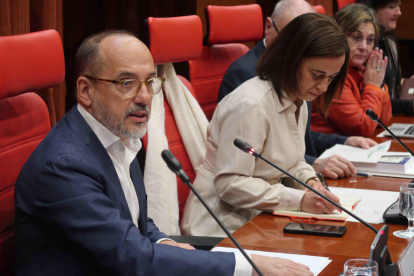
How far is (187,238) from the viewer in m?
1.62

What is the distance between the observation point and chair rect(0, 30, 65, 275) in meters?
1.30

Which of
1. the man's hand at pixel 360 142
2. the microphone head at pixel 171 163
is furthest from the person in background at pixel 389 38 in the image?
the microphone head at pixel 171 163

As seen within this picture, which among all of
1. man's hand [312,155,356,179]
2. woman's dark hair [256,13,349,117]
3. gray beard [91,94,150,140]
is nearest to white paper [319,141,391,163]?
man's hand [312,155,356,179]

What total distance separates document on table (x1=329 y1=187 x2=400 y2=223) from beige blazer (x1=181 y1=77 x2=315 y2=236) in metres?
0.15

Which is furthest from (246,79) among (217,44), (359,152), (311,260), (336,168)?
(311,260)

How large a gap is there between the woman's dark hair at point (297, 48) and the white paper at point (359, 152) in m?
0.51

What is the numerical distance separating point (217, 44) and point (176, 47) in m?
0.77

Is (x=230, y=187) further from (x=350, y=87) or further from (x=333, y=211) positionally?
(x=350, y=87)

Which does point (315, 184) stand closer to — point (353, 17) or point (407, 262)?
point (407, 262)

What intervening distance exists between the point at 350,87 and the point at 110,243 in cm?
210

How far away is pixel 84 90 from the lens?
131cm

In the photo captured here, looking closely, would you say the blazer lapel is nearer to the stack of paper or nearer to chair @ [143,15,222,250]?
chair @ [143,15,222,250]

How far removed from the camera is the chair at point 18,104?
51.1 inches

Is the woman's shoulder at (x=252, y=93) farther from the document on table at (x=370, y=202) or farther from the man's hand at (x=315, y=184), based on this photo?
the document on table at (x=370, y=202)
